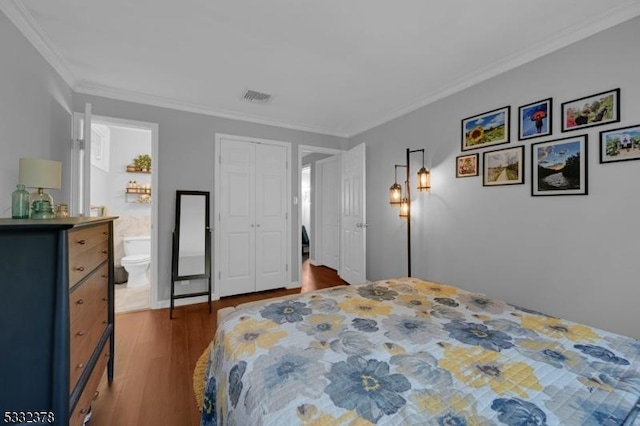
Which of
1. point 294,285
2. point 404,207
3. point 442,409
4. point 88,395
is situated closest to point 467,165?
point 404,207

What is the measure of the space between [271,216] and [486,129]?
2.81 meters

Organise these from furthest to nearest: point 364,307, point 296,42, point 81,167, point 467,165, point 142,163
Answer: point 142,163, point 467,165, point 81,167, point 296,42, point 364,307

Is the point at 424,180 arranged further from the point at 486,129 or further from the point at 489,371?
the point at 489,371

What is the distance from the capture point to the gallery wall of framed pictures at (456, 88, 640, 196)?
72.7 inches

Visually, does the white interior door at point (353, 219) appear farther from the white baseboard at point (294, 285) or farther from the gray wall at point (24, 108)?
the gray wall at point (24, 108)

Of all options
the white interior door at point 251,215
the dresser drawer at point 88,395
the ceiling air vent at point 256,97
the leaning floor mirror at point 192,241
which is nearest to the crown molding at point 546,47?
the ceiling air vent at point 256,97

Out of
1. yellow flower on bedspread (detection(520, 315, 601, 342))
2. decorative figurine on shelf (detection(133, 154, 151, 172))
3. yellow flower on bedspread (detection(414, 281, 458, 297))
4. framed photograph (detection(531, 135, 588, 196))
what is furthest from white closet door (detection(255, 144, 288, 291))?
yellow flower on bedspread (detection(520, 315, 601, 342))

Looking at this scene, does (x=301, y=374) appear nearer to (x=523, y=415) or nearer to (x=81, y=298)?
(x=523, y=415)

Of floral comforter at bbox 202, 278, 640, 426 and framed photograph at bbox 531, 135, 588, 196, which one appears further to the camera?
framed photograph at bbox 531, 135, 588, 196

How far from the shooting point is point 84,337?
4.27 feet

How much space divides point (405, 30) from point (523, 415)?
7.60ft

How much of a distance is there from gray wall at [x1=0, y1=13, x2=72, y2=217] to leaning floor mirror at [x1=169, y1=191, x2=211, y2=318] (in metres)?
1.10

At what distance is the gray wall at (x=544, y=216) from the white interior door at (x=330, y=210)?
1993 mm

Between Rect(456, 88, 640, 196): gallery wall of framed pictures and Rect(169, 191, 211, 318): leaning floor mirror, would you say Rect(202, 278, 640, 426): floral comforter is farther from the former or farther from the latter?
Rect(169, 191, 211, 318): leaning floor mirror
